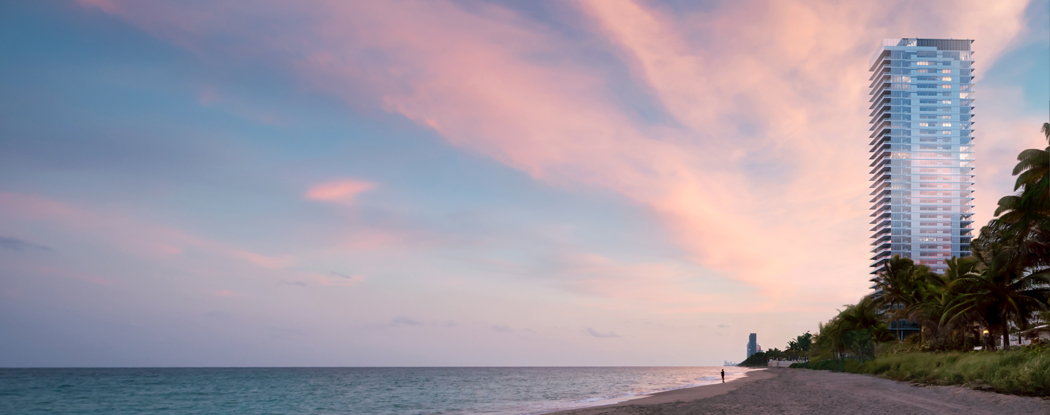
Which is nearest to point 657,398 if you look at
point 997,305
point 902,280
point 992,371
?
point 992,371

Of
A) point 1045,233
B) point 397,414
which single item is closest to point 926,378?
point 1045,233

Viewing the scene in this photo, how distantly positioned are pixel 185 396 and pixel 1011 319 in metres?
79.0

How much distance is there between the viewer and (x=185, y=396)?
223 ft

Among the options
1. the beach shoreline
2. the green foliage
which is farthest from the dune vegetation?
the beach shoreline

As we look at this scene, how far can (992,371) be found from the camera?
88.9 feet

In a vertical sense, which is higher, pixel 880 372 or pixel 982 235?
pixel 982 235

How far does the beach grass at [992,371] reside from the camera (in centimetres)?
2322

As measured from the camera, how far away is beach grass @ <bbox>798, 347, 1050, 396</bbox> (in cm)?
2322

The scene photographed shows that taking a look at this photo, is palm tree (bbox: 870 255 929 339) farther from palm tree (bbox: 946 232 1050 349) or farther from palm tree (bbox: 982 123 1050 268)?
palm tree (bbox: 982 123 1050 268)

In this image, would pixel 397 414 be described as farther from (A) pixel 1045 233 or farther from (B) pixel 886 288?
(B) pixel 886 288

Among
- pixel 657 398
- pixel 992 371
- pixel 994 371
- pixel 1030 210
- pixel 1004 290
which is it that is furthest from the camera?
pixel 1004 290

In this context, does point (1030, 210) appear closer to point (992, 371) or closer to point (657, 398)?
point (992, 371)

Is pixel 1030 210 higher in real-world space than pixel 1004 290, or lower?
higher

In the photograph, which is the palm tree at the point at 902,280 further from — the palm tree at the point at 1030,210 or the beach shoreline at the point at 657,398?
the palm tree at the point at 1030,210
